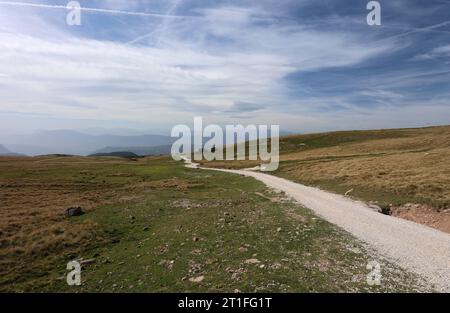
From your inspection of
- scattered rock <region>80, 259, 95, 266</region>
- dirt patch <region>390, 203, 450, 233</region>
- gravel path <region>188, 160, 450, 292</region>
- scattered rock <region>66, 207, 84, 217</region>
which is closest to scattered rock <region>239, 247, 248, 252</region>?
gravel path <region>188, 160, 450, 292</region>

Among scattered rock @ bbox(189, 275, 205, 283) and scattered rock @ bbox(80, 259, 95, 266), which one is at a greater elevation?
scattered rock @ bbox(189, 275, 205, 283)

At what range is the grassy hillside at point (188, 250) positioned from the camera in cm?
1421

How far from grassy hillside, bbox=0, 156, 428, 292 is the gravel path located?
3.28ft

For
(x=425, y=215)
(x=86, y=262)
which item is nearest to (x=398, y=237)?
(x=425, y=215)

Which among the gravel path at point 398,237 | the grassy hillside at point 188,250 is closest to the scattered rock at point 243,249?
the grassy hillside at point 188,250

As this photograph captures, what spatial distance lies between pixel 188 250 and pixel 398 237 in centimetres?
→ 1335

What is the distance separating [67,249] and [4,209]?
1961 centimetres

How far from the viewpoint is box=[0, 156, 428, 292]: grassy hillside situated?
14211mm

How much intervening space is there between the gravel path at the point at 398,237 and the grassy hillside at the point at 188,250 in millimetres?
999

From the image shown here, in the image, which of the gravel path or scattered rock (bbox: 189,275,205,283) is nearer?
scattered rock (bbox: 189,275,205,283)

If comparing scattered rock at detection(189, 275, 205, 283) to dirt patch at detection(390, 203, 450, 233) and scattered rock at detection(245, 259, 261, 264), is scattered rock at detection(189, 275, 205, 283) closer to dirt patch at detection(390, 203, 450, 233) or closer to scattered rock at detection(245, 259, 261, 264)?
scattered rock at detection(245, 259, 261, 264)

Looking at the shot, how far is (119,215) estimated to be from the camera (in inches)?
1216

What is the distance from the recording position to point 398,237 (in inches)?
812
